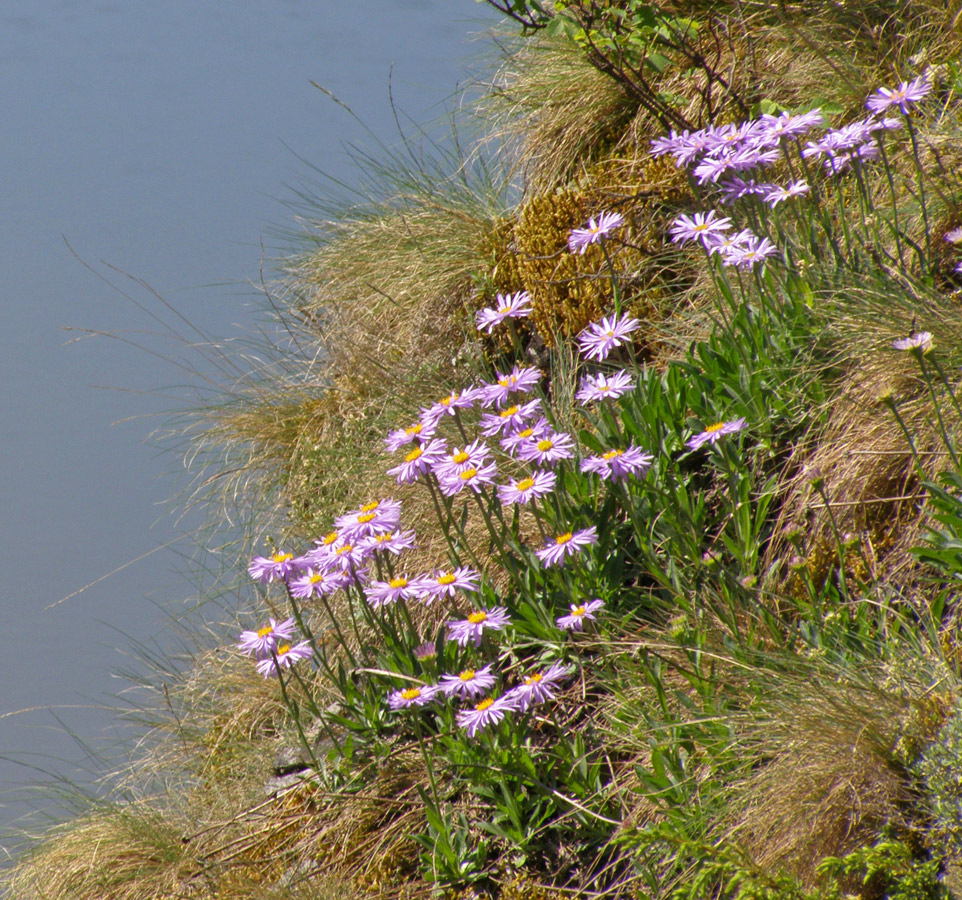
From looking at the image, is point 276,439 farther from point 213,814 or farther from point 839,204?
point 839,204

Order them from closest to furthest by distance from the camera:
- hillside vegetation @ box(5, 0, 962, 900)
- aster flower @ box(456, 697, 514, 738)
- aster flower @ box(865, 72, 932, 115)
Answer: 1. hillside vegetation @ box(5, 0, 962, 900)
2. aster flower @ box(456, 697, 514, 738)
3. aster flower @ box(865, 72, 932, 115)

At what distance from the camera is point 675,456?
3289 millimetres

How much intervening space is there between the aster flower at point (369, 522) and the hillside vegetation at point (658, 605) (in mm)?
16

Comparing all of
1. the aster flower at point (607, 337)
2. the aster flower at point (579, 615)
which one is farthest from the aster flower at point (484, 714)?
the aster flower at point (607, 337)

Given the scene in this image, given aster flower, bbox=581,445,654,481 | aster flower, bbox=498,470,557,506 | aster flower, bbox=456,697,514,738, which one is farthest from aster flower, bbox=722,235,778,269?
aster flower, bbox=456,697,514,738

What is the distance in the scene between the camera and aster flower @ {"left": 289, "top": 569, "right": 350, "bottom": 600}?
9.01 ft

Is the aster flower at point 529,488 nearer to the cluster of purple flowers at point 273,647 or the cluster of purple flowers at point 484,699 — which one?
the cluster of purple flowers at point 484,699

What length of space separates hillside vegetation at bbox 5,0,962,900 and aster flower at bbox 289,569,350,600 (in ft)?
0.07

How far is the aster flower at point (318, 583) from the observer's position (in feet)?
9.01

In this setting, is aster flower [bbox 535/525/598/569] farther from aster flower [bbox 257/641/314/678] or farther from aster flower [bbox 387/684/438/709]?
aster flower [bbox 257/641/314/678]

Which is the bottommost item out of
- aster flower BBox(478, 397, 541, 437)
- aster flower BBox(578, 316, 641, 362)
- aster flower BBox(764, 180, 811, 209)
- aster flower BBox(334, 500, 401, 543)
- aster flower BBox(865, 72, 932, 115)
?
aster flower BBox(334, 500, 401, 543)

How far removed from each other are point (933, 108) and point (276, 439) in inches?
139

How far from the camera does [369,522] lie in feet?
8.75

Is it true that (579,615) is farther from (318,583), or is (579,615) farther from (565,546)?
(318,583)
